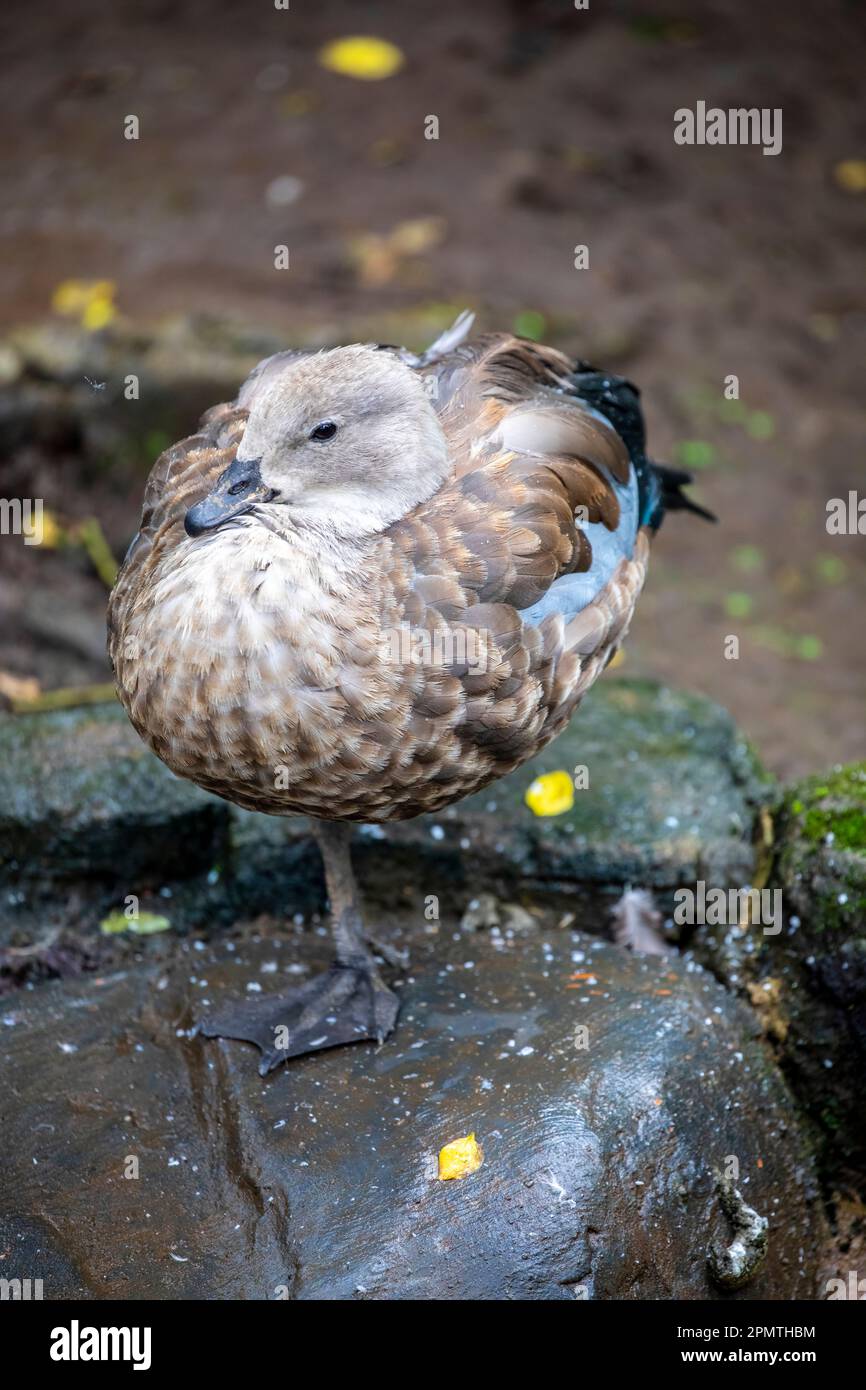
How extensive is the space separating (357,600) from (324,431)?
0.35 m

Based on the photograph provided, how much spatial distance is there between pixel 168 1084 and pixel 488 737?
1.10 meters

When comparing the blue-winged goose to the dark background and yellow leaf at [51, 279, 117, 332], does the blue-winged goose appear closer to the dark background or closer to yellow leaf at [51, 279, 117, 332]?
the dark background

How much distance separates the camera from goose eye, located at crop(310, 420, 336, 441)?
300 centimetres

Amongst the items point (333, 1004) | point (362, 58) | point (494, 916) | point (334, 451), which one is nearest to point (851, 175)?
point (362, 58)

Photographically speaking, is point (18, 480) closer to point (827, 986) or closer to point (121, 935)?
point (121, 935)

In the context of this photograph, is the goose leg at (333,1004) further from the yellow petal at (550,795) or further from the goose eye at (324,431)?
the goose eye at (324,431)

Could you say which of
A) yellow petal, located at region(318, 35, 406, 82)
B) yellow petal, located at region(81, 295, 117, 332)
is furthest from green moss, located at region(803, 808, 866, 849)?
yellow petal, located at region(318, 35, 406, 82)

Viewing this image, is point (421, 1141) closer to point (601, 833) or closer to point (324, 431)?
point (601, 833)

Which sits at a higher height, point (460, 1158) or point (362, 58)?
point (362, 58)

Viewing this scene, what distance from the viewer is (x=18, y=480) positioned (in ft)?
21.2

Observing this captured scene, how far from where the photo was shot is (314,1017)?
349 cm

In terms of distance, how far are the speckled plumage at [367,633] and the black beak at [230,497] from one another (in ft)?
0.11

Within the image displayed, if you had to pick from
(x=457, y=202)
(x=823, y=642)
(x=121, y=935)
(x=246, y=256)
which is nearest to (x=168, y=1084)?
(x=121, y=935)

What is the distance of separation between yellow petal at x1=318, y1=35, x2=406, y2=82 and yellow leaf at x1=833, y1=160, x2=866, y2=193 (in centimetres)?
244
